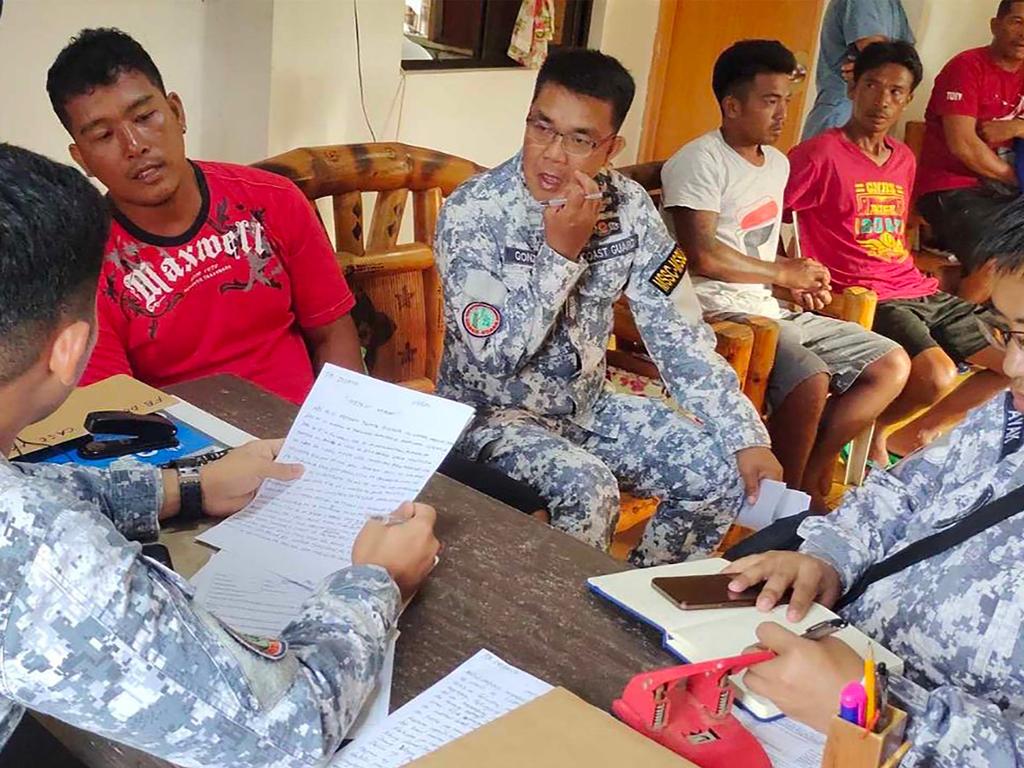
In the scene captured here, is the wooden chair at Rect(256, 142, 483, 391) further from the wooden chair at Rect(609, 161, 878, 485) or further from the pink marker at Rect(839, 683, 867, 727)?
the pink marker at Rect(839, 683, 867, 727)

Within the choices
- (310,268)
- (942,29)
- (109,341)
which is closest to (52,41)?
(310,268)

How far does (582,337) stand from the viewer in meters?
2.00

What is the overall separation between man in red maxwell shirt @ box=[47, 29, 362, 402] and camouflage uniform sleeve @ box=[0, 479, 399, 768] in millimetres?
968

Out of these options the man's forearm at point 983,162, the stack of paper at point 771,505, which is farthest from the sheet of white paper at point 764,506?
the man's forearm at point 983,162

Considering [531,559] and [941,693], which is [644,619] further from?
[941,693]

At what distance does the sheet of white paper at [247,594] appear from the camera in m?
0.96

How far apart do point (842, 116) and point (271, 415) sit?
3.23 meters

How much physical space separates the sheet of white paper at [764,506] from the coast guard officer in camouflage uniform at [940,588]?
45 cm

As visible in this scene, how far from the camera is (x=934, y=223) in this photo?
12.9ft

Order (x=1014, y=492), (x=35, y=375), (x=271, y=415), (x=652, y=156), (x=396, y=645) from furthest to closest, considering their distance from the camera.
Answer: (x=652, y=156) < (x=271, y=415) < (x=1014, y=492) < (x=396, y=645) < (x=35, y=375)

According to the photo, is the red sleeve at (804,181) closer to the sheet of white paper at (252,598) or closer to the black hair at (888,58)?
the black hair at (888,58)

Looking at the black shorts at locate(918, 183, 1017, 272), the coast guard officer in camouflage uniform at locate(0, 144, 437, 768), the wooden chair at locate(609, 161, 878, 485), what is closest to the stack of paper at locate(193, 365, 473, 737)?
the coast guard officer in camouflage uniform at locate(0, 144, 437, 768)

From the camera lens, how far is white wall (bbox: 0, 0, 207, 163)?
2725mm

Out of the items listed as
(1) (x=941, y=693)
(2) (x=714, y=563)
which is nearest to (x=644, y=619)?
(2) (x=714, y=563)
